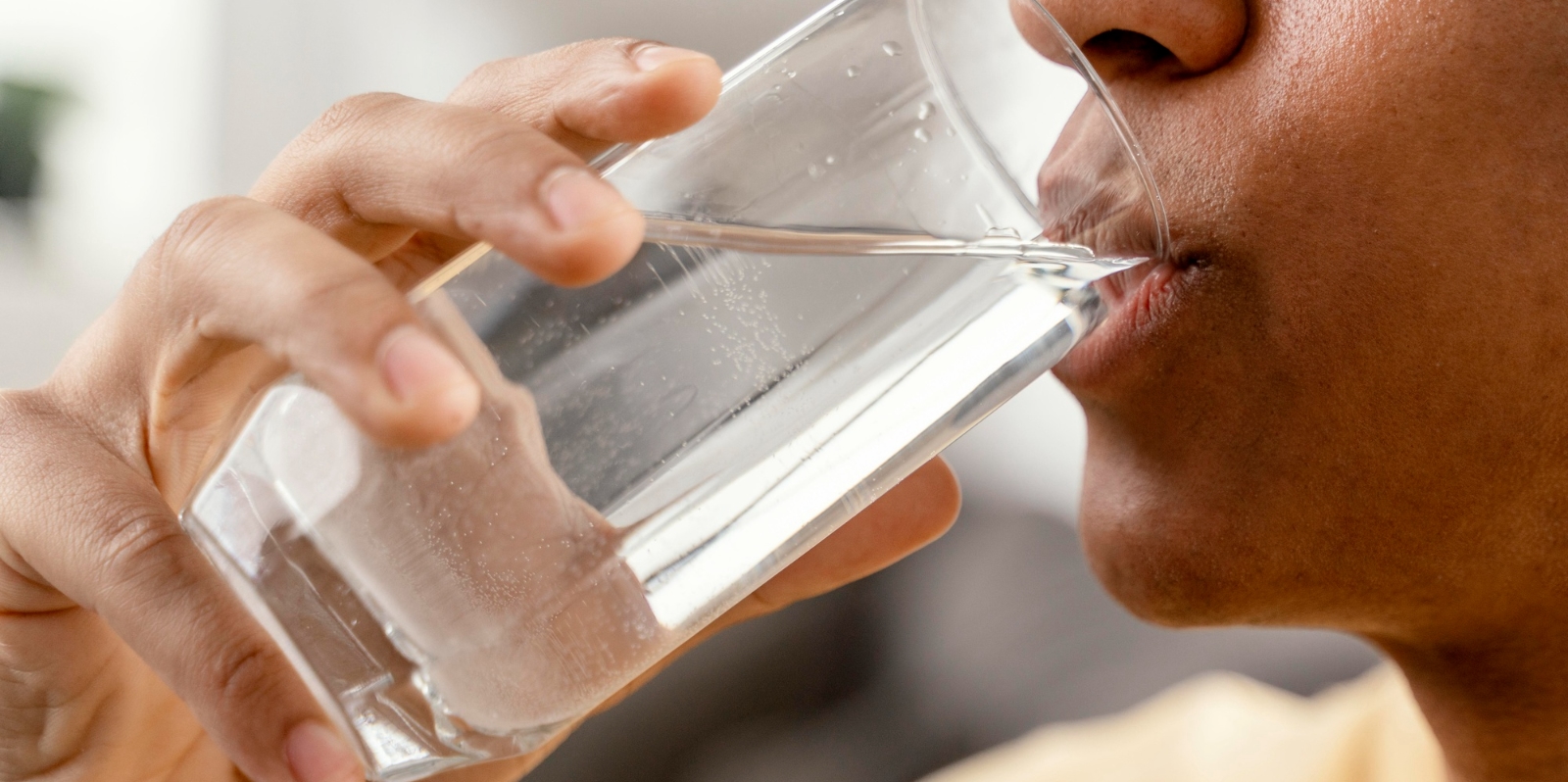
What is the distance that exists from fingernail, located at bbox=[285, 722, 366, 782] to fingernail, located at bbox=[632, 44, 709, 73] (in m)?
0.30

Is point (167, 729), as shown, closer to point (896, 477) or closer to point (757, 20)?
point (896, 477)

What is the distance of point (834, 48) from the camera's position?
17.6 inches

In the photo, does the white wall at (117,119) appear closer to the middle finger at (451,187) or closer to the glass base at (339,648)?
the middle finger at (451,187)

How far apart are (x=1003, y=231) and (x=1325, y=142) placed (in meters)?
0.18

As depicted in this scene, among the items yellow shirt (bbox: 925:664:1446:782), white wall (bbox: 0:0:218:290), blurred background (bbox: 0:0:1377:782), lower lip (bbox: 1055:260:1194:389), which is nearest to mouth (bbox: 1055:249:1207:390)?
lower lip (bbox: 1055:260:1194:389)

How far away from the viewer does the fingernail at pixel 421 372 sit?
37 centimetres

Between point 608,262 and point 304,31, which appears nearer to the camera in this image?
point 608,262

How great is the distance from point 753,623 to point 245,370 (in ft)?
3.68

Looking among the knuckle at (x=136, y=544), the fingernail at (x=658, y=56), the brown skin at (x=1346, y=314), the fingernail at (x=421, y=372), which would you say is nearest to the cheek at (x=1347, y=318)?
the brown skin at (x=1346, y=314)

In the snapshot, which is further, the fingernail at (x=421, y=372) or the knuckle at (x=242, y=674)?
the knuckle at (x=242, y=674)

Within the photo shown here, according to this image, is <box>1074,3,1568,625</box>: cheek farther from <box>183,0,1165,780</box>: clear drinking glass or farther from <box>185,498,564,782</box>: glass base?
<box>185,498,564,782</box>: glass base

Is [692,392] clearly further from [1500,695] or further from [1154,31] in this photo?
[1500,695]

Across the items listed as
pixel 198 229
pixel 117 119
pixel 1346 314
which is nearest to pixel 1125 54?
pixel 1346 314

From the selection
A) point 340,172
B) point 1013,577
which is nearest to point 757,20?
point 1013,577
